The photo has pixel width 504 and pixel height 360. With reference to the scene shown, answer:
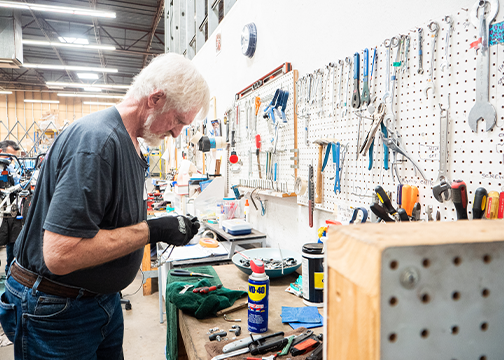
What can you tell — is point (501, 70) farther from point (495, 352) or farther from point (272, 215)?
point (272, 215)

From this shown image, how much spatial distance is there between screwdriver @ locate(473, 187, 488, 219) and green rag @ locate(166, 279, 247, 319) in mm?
936

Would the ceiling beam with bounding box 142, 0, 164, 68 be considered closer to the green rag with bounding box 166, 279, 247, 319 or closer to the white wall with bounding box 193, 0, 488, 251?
the white wall with bounding box 193, 0, 488, 251

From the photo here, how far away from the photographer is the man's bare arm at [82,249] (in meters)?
0.90

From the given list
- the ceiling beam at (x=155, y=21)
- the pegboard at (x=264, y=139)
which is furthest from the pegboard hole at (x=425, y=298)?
the ceiling beam at (x=155, y=21)

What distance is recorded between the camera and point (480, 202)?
32.2 inches

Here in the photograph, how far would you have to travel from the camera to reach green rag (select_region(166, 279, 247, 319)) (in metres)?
1.25

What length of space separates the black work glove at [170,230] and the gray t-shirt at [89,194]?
73 millimetres

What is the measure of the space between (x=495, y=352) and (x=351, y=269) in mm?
244

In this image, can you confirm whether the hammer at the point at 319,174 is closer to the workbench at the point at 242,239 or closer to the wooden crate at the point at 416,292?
the workbench at the point at 242,239

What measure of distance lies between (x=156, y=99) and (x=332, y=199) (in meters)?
0.92

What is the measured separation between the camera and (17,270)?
112cm

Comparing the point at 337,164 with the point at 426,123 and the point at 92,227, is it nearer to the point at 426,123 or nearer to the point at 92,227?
the point at 426,123

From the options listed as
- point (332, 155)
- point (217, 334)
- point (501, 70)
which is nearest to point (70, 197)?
point (217, 334)

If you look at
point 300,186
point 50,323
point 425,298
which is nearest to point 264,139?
point 300,186
